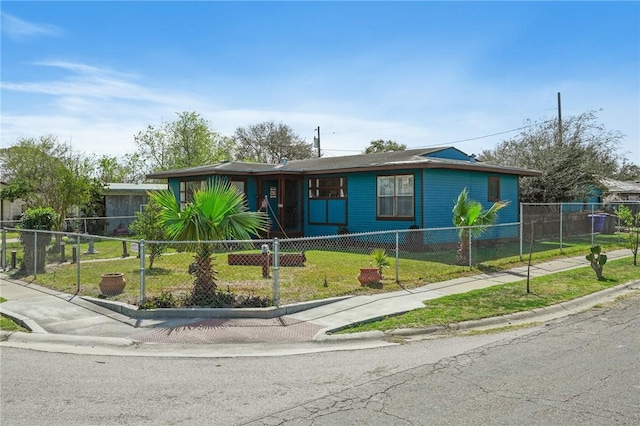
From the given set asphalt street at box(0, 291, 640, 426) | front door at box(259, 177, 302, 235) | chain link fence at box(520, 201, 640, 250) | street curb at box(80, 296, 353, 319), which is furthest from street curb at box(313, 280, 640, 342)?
front door at box(259, 177, 302, 235)

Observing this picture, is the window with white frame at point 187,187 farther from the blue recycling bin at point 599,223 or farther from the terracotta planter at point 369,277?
the blue recycling bin at point 599,223

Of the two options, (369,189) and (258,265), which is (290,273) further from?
(369,189)

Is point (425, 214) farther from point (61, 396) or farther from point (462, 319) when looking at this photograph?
point (61, 396)

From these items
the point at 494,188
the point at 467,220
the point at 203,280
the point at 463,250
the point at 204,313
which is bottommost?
the point at 204,313

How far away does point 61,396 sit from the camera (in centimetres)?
512

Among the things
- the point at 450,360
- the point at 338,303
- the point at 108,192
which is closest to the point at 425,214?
the point at 338,303

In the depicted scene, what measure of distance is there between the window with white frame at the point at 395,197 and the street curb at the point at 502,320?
7852 millimetres

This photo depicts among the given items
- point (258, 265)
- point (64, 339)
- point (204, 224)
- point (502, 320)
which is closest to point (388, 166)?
point (258, 265)

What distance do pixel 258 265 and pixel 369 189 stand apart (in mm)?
6762

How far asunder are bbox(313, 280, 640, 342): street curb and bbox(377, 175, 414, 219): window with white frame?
25.8 feet

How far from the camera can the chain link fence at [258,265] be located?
9510mm

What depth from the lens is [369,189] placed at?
765 inches

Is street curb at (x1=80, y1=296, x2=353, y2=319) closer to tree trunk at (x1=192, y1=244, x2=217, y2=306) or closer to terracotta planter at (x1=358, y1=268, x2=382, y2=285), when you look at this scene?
tree trunk at (x1=192, y1=244, x2=217, y2=306)

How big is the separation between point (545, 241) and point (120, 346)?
1906 cm
